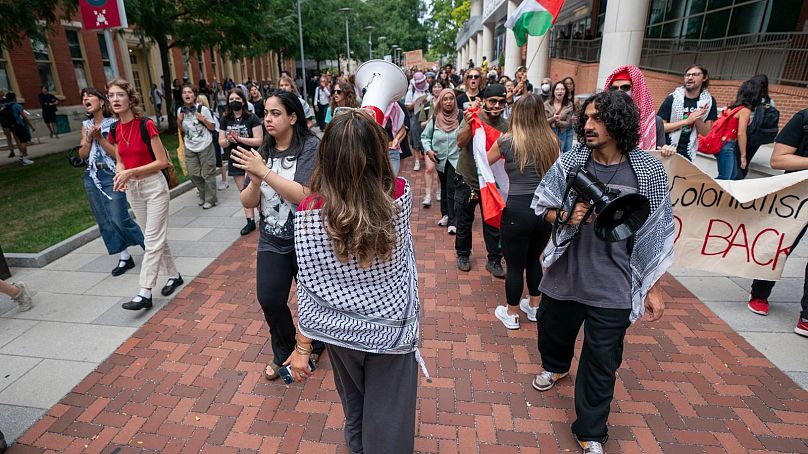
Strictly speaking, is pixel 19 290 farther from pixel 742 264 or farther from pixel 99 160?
pixel 742 264

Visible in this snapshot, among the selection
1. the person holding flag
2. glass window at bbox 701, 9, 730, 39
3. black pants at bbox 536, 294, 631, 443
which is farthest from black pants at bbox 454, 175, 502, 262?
glass window at bbox 701, 9, 730, 39

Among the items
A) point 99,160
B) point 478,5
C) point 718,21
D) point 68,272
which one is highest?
point 478,5

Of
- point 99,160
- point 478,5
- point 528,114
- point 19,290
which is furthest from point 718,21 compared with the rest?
point 478,5

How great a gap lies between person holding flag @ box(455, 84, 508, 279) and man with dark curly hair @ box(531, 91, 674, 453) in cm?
131

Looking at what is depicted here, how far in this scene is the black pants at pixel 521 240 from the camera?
11.2 ft

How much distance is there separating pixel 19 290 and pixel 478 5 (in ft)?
147

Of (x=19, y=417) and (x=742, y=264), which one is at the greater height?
(x=742, y=264)

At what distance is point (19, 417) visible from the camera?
294 centimetres

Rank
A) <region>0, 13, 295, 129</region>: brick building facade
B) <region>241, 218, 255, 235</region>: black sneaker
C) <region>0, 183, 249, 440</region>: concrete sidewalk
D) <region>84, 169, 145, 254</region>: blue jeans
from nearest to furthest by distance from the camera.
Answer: <region>0, 183, 249, 440</region>: concrete sidewalk
<region>84, 169, 145, 254</region>: blue jeans
<region>241, 218, 255, 235</region>: black sneaker
<region>0, 13, 295, 129</region>: brick building facade

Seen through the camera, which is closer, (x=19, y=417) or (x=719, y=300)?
(x=19, y=417)

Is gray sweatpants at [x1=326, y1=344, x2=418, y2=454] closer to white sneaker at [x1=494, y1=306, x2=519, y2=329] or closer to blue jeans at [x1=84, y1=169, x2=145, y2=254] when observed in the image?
white sneaker at [x1=494, y1=306, x2=519, y2=329]

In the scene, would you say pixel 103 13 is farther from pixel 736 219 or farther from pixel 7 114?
pixel 736 219

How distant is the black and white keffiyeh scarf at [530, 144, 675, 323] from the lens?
226 cm

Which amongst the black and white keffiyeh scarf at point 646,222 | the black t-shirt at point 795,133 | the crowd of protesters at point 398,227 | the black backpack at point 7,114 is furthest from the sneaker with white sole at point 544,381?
the black backpack at point 7,114
